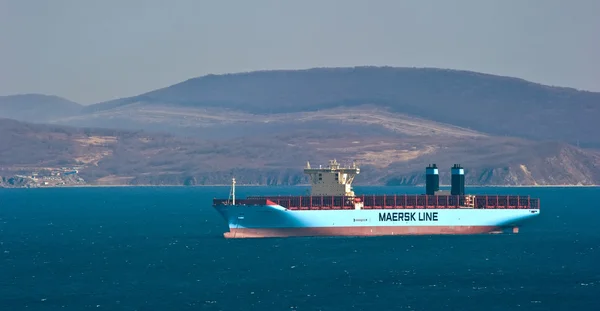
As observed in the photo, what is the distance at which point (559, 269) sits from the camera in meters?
89.3

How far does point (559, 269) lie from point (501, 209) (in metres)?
26.3

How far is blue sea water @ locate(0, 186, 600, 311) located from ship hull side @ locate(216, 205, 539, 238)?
1.33 meters

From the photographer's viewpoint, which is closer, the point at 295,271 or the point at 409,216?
A: the point at 295,271

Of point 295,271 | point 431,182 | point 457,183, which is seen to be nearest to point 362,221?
point 457,183

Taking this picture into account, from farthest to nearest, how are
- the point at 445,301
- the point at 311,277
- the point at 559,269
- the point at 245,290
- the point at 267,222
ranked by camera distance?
the point at 267,222 < the point at 559,269 < the point at 311,277 < the point at 245,290 < the point at 445,301

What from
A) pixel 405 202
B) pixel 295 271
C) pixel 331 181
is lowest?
pixel 295 271

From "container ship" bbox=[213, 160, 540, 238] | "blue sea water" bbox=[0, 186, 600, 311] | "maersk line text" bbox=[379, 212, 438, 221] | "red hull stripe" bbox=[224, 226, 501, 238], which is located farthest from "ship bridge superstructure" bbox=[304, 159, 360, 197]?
"blue sea water" bbox=[0, 186, 600, 311]

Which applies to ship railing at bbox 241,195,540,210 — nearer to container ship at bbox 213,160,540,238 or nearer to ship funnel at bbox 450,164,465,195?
container ship at bbox 213,160,540,238

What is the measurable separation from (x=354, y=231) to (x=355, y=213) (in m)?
2.19

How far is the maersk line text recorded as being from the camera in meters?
111

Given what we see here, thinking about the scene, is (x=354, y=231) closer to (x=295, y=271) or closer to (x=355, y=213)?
(x=355, y=213)

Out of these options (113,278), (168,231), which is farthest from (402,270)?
(168,231)

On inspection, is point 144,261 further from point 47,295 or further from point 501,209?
point 501,209

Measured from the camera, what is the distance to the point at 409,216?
111375 mm
